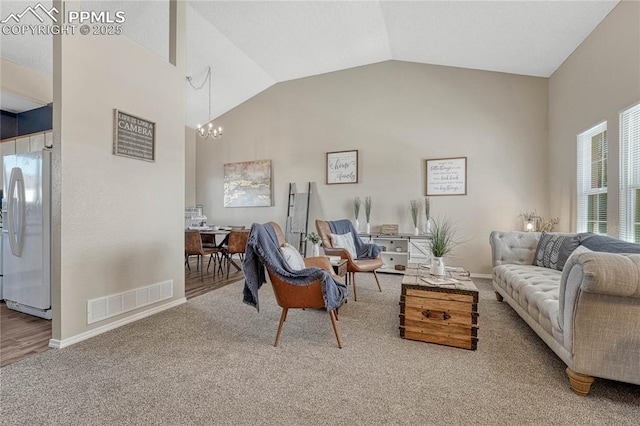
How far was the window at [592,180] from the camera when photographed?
322 cm

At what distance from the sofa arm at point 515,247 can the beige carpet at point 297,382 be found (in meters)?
1.10

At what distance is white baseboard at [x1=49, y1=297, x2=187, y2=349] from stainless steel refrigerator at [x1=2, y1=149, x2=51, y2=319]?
2.73ft

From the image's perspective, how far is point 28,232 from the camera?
2.88 metres

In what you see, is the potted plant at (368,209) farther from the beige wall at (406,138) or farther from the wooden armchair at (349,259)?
the wooden armchair at (349,259)

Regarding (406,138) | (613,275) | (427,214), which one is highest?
(406,138)

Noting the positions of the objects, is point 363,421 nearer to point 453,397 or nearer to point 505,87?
point 453,397

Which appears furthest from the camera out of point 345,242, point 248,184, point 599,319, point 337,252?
point 248,184

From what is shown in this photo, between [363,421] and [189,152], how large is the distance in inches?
269

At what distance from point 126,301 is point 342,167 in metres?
4.01

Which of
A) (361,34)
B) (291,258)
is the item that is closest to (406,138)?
(361,34)

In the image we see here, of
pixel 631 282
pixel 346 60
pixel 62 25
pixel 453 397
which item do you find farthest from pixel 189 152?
pixel 631 282

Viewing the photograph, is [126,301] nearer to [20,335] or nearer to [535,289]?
[20,335]

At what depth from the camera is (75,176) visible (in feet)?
7.66

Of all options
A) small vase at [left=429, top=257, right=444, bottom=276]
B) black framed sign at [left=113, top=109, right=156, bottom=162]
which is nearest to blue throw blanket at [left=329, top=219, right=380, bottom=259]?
small vase at [left=429, top=257, right=444, bottom=276]
